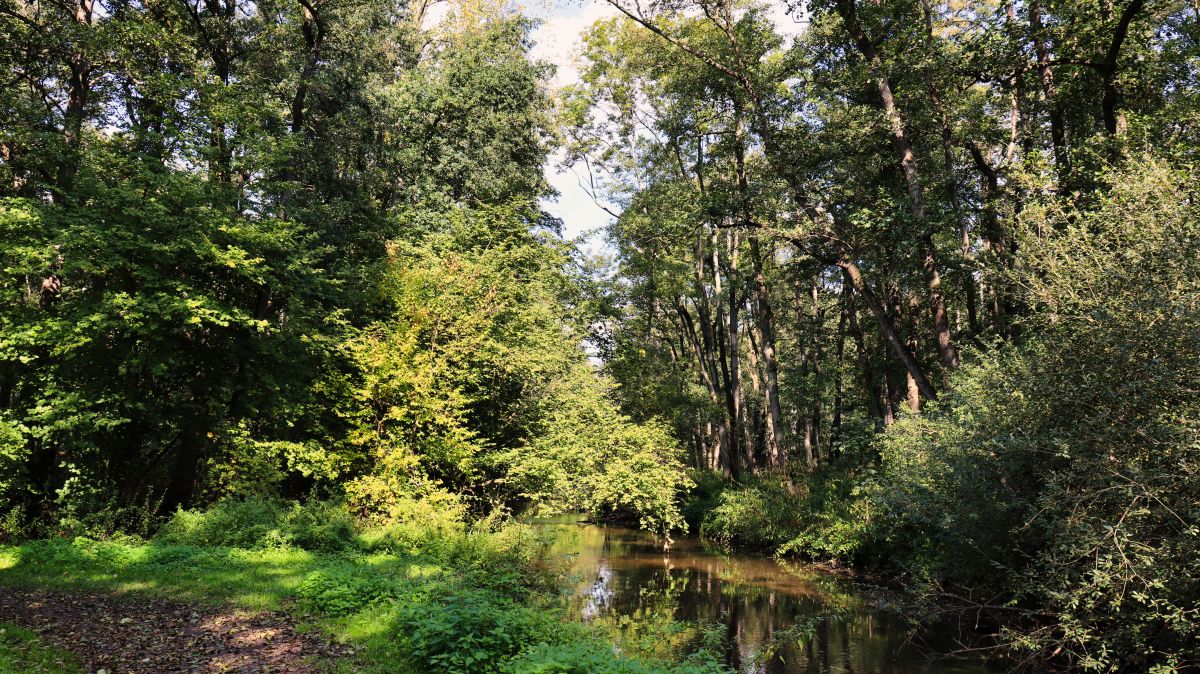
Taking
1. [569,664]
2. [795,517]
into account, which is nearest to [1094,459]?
[569,664]

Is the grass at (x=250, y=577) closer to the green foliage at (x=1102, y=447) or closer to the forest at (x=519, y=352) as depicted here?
the forest at (x=519, y=352)

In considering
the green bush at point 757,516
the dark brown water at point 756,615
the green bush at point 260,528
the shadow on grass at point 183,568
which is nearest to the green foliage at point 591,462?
the dark brown water at point 756,615

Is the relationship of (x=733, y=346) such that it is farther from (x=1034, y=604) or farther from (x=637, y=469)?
(x=1034, y=604)

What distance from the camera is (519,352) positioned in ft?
63.2

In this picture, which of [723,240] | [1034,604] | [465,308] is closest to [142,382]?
[465,308]

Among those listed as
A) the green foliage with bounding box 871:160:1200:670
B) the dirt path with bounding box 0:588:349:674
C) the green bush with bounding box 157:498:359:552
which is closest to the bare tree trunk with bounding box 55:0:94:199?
the green bush with bounding box 157:498:359:552

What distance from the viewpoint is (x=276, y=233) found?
14.4 meters

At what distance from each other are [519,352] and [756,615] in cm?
982

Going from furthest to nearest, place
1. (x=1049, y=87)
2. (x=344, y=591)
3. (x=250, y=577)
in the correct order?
(x=1049, y=87)
(x=250, y=577)
(x=344, y=591)

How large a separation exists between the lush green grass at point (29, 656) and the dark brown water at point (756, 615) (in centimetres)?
722

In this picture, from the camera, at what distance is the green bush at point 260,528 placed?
1230 centimetres

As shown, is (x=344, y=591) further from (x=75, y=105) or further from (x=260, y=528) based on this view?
(x=75, y=105)

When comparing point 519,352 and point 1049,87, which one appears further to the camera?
point 519,352

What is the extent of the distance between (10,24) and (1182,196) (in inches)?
925
